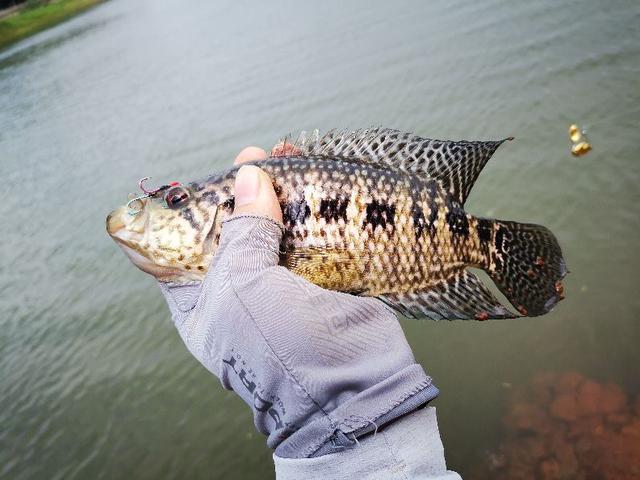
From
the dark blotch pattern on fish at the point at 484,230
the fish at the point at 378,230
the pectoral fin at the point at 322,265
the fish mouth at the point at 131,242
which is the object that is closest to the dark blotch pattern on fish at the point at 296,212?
the fish at the point at 378,230

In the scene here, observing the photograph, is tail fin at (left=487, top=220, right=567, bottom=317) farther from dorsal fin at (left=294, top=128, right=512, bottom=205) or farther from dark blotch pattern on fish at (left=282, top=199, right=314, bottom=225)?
dark blotch pattern on fish at (left=282, top=199, right=314, bottom=225)

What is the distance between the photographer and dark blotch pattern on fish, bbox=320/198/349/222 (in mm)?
2389

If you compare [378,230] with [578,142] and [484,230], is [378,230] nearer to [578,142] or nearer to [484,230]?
[484,230]

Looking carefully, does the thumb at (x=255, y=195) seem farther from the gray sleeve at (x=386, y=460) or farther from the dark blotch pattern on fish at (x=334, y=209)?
the gray sleeve at (x=386, y=460)

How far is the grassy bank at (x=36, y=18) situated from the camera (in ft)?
122

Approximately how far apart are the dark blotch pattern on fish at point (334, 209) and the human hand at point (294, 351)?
11.1 inches

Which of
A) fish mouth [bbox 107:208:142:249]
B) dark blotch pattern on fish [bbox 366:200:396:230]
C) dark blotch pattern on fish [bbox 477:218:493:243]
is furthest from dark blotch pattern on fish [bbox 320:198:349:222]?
fish mouth [bbox 107:208:142:249]

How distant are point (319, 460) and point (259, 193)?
1.20 meters

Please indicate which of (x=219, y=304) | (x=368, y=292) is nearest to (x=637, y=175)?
(x=368, y=292)

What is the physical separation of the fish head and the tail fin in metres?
1.45

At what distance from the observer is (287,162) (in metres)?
2.49

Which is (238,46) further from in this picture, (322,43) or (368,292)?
(368,292)

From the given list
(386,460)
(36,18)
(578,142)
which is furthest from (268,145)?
(36,18)

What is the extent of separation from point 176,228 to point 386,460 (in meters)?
1.51
